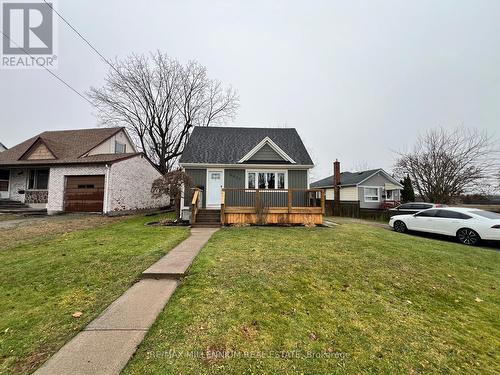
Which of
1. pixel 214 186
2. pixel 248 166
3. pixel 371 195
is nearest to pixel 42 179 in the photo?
pixel 214 186


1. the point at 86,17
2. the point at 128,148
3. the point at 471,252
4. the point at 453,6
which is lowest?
the point at 471,252

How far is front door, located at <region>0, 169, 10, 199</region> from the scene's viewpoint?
16.9 meters

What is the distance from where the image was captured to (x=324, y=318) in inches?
120

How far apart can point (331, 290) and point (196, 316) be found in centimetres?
235

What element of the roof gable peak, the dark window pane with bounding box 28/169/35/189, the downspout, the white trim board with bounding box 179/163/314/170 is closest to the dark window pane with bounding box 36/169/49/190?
the dark window pane with bounding box 28/169/35/189

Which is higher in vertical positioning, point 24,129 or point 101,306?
point 24,129

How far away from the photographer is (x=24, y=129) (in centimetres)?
2870

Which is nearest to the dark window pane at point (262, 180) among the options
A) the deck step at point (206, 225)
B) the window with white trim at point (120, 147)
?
the deck step at point (206, 225)

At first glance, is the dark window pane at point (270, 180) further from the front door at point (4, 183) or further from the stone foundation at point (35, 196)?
the front door at point (4, 183)

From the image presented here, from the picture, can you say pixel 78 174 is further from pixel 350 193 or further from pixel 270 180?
pixel 350 193

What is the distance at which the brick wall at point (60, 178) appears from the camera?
14.8 meters

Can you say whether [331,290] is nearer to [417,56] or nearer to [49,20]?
[49,20]

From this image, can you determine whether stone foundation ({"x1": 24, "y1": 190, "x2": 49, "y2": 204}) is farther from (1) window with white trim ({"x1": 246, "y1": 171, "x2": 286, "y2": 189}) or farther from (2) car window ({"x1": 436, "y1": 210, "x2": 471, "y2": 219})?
(2) car window ({"x1": 436, "y1": 210, "x2": 471, "y2": 219})

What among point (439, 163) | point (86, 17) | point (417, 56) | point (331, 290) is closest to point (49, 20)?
point (86, 17)
